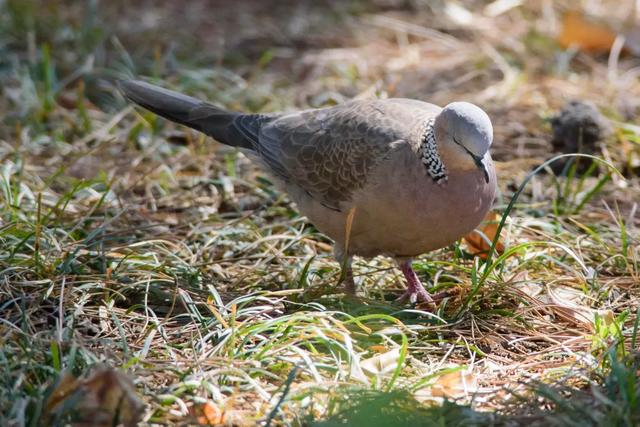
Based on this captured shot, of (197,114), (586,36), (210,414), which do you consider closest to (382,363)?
(210,414)

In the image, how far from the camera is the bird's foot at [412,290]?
3619mm

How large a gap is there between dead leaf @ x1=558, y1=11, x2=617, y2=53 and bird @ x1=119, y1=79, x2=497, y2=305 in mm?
3109

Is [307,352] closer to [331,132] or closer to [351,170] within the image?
[351,170]

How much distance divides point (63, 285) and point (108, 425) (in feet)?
3.04

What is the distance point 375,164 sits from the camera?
11.7 ft

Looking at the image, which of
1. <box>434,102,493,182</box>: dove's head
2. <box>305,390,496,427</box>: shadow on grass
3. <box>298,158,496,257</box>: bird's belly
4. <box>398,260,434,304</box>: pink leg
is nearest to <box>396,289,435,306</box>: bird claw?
<box>398,260,434,304</box>: pink leg

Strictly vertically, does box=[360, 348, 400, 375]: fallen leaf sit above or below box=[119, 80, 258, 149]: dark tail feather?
below

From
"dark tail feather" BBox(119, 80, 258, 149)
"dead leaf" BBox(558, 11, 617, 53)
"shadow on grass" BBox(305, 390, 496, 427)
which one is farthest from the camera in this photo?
"dead leaf" BBox(558, 11, 617, 53)

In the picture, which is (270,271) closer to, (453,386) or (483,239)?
(483,239)

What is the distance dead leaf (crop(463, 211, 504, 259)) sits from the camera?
12.9 feet

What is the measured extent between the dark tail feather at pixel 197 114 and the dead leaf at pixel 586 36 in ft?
10.5

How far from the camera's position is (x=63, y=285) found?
3275 millimetres

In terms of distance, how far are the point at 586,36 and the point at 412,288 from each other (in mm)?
3674

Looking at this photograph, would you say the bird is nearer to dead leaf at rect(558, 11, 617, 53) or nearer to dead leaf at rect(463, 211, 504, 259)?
dead leaf at rect(463, 211, 504, 259)
